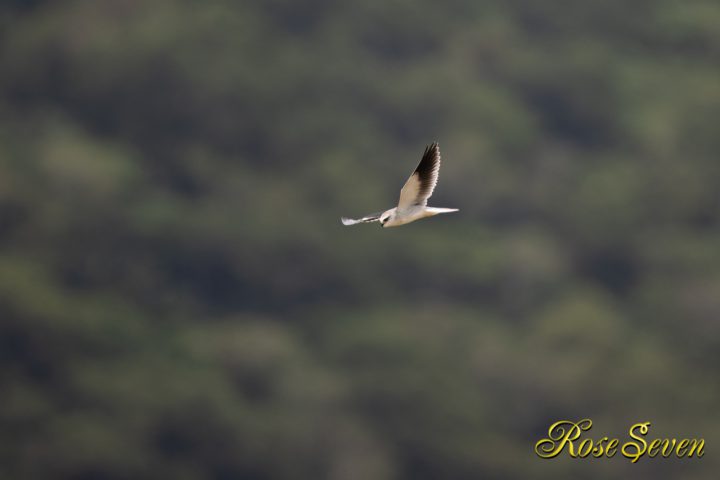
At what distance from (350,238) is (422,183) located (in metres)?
41.5

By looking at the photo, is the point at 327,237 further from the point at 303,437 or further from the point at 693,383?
the point at 693,383

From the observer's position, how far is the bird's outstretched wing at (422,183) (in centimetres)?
1266

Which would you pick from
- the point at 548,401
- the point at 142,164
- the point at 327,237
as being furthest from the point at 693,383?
the point at 142,164

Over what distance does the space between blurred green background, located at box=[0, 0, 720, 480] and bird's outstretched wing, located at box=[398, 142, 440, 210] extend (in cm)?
3033

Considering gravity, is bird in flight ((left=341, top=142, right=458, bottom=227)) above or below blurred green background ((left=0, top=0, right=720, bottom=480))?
below

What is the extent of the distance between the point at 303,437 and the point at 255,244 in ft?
37.4

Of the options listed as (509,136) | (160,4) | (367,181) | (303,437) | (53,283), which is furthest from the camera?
(160,4)

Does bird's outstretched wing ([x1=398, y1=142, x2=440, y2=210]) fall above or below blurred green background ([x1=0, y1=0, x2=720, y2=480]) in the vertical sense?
below

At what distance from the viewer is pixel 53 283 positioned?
2044 inches

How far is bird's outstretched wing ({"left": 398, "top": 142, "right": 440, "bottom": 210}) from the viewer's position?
12.7 meters

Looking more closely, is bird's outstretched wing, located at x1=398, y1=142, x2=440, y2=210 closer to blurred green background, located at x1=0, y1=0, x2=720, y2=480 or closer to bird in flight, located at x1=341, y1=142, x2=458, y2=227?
bird in flight, located at x1=341, y1=142, x2=458, y2=227

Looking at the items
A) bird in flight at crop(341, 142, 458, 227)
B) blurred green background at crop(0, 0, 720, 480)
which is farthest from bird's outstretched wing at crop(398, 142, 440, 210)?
blurred green background at crop(0, 0, 720, 480)

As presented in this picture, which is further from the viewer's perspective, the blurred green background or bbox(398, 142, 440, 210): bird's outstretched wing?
the blurred green background

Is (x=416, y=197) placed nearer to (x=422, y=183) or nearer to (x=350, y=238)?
(x=422, y=183)
